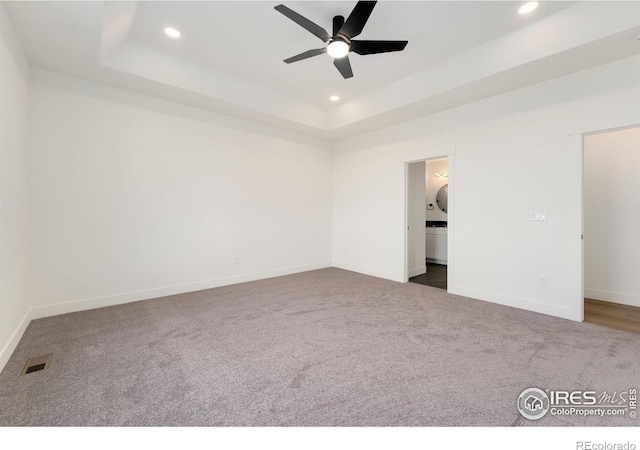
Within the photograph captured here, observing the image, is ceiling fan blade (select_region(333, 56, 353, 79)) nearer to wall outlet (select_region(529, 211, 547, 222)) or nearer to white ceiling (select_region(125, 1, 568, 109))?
white ceiling (select_region(125, 1, 568, 109))

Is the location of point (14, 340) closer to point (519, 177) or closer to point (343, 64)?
point (343, 64)

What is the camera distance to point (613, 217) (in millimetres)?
3781

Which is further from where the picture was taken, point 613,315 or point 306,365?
point 613,315

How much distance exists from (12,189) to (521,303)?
565 cm

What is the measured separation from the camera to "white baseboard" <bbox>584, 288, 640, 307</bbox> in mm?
3609

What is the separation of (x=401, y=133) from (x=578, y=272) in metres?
3.13

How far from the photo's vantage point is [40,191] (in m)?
3.18

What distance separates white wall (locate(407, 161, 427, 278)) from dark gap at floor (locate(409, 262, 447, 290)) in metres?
0.15

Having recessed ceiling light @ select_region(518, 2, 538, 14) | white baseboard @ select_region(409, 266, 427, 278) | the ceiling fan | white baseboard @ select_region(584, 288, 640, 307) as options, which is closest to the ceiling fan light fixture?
the ceiling fan

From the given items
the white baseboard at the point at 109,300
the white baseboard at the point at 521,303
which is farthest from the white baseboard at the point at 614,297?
the white baseboard at the point at 109,300

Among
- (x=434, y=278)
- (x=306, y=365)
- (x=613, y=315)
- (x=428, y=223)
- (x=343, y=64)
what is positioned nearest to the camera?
(x=306, y=365)

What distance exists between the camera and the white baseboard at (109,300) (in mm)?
2500

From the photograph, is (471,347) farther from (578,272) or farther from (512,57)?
(512,57)

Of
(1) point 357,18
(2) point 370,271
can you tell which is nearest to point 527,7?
(1) point 357,18
